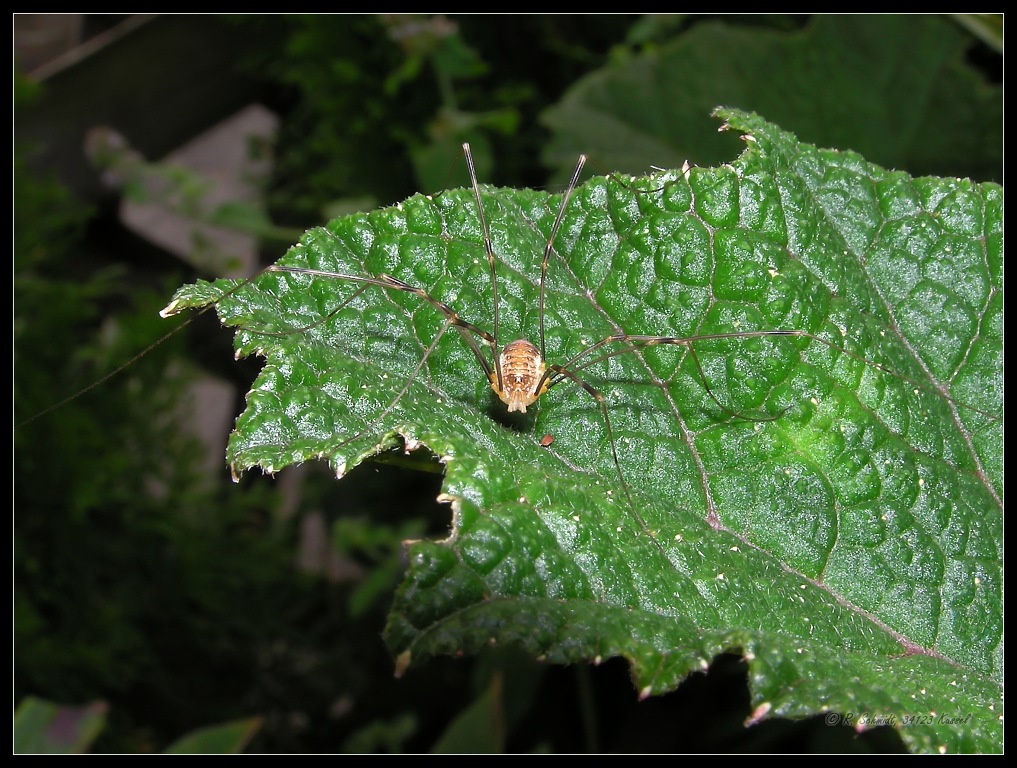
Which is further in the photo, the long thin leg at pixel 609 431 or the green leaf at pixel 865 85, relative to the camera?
the green leaf at pixel 865 85

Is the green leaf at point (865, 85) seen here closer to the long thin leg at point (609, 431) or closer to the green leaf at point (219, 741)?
the long thin leg at point (609, 431)

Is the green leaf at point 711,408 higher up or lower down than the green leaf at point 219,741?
higher up

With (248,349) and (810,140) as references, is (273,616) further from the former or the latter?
(810,140)

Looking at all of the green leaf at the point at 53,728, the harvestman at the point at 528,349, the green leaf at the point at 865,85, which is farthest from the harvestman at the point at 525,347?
the green leaf at the point at 53,728

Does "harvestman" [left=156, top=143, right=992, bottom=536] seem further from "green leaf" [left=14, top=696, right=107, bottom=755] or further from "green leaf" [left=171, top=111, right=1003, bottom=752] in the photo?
"green leaf" [left=14, top=696, right=107, bottom=755]

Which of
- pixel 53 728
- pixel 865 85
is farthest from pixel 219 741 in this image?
pixel 865 85

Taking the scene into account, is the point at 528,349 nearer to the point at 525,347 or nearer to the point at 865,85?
the point at 525,347

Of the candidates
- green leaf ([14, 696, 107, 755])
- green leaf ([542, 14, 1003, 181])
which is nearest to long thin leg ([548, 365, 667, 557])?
green leaf ([542, 14, 1003, 181])
